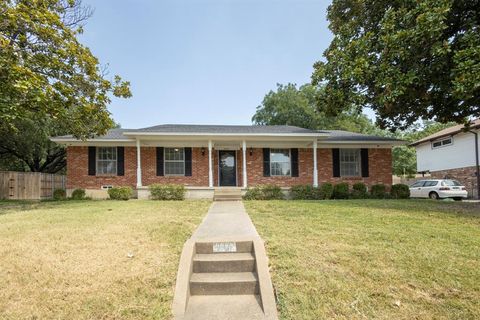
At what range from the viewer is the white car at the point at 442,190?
15367 millimetres

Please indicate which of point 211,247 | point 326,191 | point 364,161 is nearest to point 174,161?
point 326,191

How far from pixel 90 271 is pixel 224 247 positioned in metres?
1.89

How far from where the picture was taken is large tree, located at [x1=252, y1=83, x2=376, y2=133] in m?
30.8

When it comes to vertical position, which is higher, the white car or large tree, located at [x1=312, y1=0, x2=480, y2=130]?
large tree, located at [x1=312, y1=0, x2=480, y2=130]

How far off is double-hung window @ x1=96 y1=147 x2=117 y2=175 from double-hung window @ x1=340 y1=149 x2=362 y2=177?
11590 mm

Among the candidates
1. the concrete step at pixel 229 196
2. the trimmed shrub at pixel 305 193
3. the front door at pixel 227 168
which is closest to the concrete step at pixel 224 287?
the concrete step at pixel 229 196

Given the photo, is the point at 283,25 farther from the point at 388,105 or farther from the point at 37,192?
Result: the point at 37,192

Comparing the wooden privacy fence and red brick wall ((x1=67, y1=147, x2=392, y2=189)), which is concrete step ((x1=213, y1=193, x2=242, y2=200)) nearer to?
red brick wall ((x1=67, y1=147, x2=392, y2=189))

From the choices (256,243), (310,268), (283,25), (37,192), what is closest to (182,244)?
(256,243)

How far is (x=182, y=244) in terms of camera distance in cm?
473

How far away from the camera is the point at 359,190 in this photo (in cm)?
1352

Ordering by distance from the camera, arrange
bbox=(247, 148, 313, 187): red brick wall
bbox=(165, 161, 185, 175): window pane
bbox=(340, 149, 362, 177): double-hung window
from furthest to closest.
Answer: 1. bbox=(340, 149, 362, 177): double-hung window
2. bbox=(247, 148, 313, 187): red brick wall
3. bbox=(165, 161, 185, 175): window pane

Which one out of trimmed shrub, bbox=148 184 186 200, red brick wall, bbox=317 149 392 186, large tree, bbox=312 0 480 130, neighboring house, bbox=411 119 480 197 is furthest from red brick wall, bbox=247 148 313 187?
neighboring house, bbox=411 119 480 197

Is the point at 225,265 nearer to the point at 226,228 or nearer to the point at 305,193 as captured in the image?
the point at 226,228
